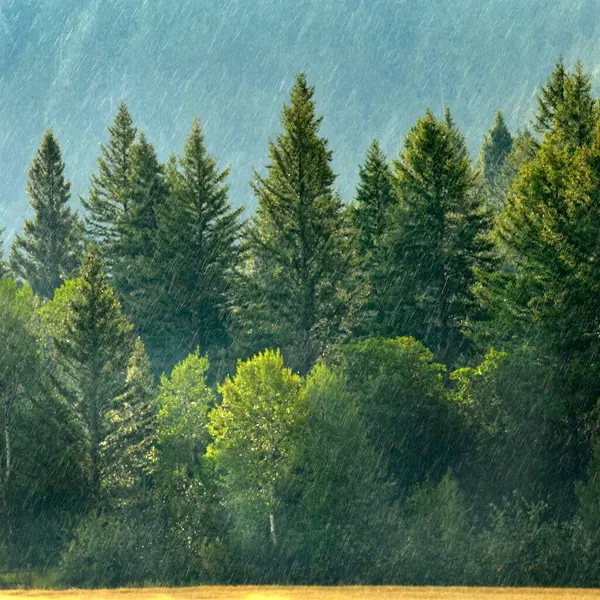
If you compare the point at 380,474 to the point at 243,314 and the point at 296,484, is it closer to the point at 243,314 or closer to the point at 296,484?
the point at 296,484

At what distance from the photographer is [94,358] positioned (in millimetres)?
55094

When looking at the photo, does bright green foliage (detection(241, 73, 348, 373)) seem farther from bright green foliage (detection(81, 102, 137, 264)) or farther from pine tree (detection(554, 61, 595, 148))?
bright green foliage (detection(81, 102, 137, 264))

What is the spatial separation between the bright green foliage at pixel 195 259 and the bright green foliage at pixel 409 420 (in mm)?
20417

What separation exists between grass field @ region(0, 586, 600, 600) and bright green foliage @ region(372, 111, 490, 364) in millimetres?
23487

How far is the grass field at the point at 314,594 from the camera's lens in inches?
1705

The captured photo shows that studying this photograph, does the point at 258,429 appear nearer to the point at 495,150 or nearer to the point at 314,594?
the point at 314,594

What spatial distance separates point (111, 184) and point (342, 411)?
38445 millimetres

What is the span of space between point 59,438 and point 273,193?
842 inches

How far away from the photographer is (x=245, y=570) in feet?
164

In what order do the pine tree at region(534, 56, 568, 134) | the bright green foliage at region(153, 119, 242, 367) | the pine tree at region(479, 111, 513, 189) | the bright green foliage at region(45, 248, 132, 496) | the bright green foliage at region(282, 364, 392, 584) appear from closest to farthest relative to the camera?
the bright green foliage at region(282, 364, 392, 584) → the bright green foliage at region(45, 248, 132, 496) → the pine tree at region(534, 56, 568, 134) → the bright green foliage at region(153, 119, 242, 367) → the pine tree at region(479, 111, 513, 189)

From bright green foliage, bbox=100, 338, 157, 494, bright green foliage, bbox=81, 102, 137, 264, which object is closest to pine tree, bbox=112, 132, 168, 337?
bright green foliage, bbox=81, 102, 137, 264

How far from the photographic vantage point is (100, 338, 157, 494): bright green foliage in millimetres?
54812

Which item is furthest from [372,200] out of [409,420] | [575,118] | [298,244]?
[409,420]

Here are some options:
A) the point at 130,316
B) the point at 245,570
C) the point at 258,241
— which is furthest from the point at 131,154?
the point at 245,570
